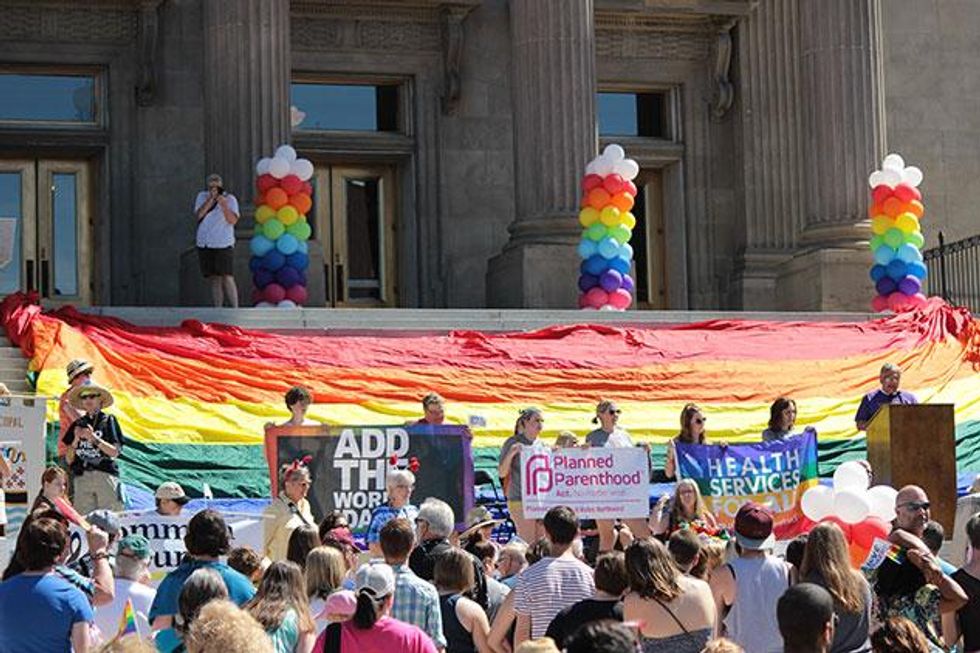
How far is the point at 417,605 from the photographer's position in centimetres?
1002

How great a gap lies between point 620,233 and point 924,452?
8.08 metres

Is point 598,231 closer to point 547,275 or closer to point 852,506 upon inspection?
point 547,275

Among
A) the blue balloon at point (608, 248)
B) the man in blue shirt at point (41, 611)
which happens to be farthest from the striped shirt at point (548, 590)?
the blue balloon at point (608, 248)

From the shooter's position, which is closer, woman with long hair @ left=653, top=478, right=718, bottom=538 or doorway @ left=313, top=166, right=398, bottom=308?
woman with long hair @ left=653, top=478, right=718, bottom=538

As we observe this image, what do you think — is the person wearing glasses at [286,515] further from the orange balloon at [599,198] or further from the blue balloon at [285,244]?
the orange balloon at [599,198]

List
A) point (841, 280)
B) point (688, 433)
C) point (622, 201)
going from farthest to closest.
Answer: point (841, 280) < point (622, 201) < point (688, 433)

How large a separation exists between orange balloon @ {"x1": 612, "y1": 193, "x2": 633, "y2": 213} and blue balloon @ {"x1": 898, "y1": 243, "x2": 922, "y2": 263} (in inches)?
125

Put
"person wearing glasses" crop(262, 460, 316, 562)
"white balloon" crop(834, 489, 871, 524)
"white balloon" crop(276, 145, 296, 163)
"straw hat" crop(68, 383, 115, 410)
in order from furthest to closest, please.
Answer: "white balloon" crop(276, 145, 296, 163)
"straw hat" crop(68, 383, 115, 410)
"person wearing glasses" crop(262, 460, 316, 562)
"white balloon" crop(834, 489, 871, 524)

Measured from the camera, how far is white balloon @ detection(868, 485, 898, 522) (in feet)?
41.3

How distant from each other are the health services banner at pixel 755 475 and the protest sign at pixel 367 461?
5.97 ft

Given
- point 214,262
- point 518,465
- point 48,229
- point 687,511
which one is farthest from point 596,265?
point 687,511

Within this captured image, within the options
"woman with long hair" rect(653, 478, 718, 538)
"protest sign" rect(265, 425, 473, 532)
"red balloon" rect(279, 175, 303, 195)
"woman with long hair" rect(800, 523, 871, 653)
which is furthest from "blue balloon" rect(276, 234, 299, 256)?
"woman with long hair" rect(800, 523, 871, 653)

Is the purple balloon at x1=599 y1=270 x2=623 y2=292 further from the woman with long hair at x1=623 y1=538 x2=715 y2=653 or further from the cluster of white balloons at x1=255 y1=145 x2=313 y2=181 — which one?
the woman with long hair at x1=623 y1=538 x2=715 y2=653

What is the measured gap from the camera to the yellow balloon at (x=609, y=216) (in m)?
24.1
